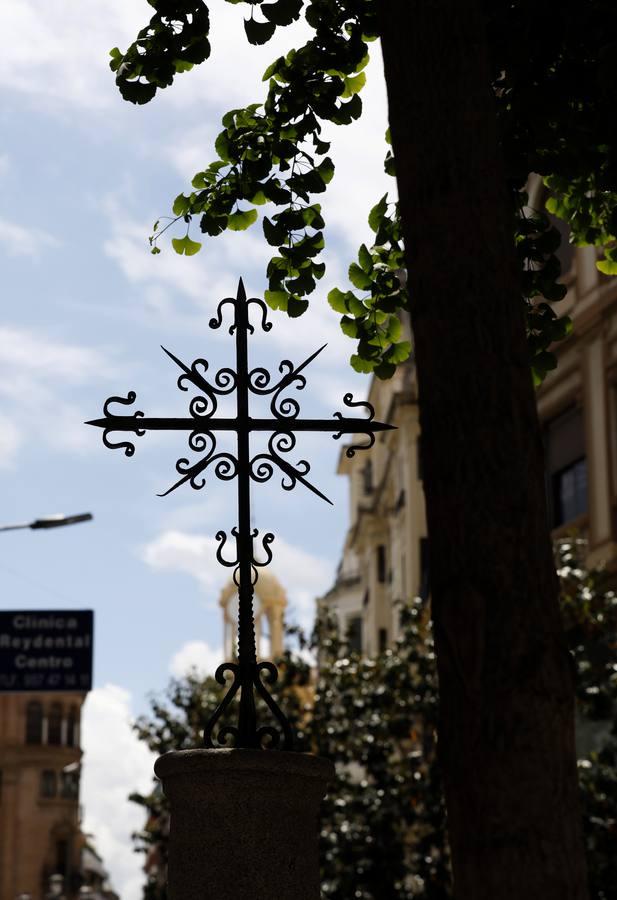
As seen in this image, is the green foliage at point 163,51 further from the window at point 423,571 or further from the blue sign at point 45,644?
the window at point 423,571

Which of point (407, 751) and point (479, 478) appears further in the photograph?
point (407, 751)

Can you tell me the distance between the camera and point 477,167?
5184mm

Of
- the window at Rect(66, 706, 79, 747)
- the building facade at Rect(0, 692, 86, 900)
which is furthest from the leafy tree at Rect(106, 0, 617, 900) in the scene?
the window at Rect(66, 706, 79, 747)

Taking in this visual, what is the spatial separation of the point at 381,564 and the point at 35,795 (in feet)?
119

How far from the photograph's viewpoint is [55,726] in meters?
89.6

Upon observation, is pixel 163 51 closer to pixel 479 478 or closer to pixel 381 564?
pixel 479 478

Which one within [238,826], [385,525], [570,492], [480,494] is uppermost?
[385,525]

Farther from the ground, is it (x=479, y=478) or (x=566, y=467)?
(x=566, y=467)

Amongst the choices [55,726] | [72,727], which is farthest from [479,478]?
[72,727]

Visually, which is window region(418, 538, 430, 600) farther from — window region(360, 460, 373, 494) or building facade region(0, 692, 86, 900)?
building facade region(0, 692, 86, 900)

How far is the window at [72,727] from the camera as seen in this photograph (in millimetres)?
90062

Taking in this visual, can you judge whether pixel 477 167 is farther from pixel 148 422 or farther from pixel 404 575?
pixel 404 575

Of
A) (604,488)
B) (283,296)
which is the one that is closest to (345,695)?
(604,488)

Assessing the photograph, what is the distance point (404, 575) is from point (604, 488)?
2309 cm
